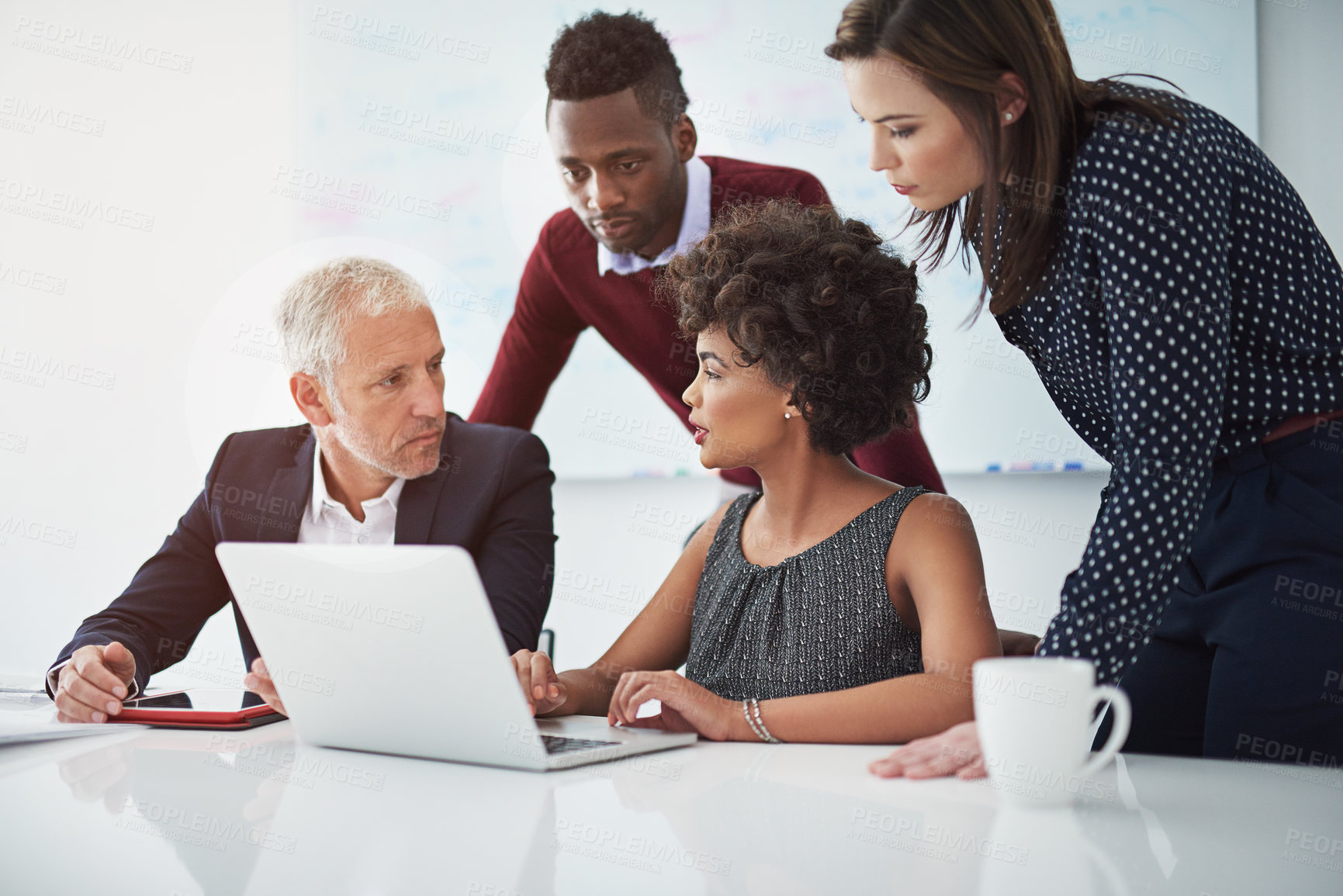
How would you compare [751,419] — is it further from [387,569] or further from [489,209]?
[489,209]

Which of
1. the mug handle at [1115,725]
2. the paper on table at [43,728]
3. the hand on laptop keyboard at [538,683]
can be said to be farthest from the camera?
the hand on laptop keyboard at [538,683]

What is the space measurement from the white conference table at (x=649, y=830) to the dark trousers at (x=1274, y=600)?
17cm

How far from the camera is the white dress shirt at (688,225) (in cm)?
204

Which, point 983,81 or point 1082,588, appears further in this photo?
point 983,81

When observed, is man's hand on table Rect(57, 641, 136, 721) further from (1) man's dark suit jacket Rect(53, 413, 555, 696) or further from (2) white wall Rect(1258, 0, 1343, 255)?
(2) white wall Rect(1258, 0, 1343, 255)

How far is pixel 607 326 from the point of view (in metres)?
2.21

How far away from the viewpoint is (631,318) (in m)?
2.11

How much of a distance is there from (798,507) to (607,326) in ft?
3.27

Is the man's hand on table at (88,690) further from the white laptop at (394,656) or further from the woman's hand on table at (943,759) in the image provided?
the woman's hand on table at (943,759)

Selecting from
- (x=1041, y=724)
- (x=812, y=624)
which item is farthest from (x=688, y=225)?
(x=1041, y=724)

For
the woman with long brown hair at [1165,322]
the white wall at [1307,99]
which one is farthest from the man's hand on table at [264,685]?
the white wall at [1307,99]

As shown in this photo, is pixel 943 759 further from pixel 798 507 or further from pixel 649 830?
pixel 798 507

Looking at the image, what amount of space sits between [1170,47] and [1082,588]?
5.75 ft

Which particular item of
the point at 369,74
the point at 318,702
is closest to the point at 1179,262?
the point at 318,702
